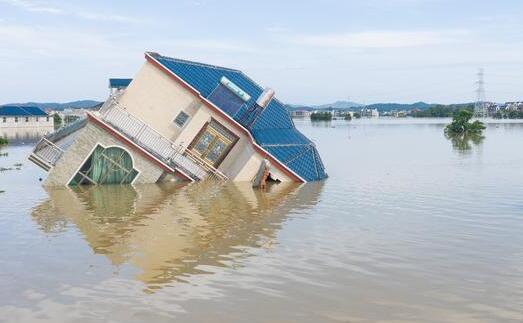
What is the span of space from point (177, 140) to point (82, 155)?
22.7ft

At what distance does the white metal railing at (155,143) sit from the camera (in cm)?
3838

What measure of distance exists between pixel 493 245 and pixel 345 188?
16675mm

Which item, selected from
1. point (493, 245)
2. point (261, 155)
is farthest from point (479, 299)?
point (261, 155)

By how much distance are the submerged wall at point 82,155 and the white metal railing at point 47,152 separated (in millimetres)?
3844

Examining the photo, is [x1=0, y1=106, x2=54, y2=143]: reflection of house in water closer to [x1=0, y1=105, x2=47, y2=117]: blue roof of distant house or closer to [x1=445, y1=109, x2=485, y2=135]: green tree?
[x1=0, y1=105, x2=47, y2=117]: blue roof of distant house

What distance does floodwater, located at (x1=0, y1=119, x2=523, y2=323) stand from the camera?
46.4ft

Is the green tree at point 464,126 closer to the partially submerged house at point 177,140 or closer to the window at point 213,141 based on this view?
the partially submerged house at point 177,140

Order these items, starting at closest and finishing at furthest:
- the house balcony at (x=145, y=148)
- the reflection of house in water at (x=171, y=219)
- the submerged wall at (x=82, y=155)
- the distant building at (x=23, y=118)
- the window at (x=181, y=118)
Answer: the reflection of house in water at (x=171, y=219) < the submerged wall at (x=82, y=155) < the house balcony at (x=145, y=148) < the window at (x=181, y=118) < the distant building at (x=23, y=118)

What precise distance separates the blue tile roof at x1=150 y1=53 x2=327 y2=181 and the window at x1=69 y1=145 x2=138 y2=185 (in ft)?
25.2

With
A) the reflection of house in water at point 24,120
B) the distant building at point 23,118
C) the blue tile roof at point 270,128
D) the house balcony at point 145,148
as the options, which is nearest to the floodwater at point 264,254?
the house balcony at point 145,148

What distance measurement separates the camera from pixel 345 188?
1439 inches

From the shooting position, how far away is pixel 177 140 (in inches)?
1613

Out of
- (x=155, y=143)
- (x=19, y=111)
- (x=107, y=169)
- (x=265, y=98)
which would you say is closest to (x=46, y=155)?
(x=107, y=169)

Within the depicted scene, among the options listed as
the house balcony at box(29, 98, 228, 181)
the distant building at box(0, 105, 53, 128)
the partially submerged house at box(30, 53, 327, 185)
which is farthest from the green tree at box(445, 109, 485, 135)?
the distant building at box(0, 105, 53, 128)
